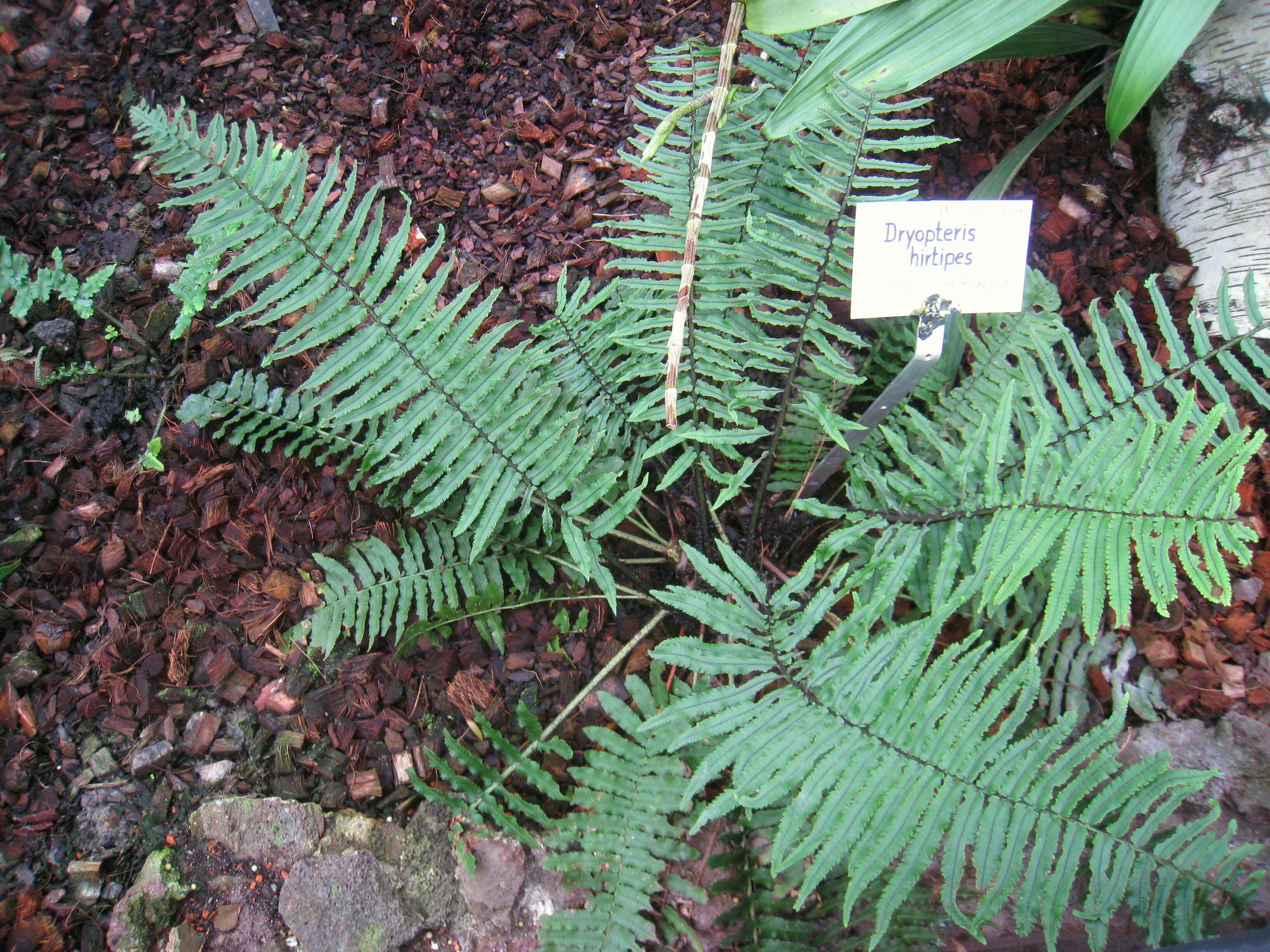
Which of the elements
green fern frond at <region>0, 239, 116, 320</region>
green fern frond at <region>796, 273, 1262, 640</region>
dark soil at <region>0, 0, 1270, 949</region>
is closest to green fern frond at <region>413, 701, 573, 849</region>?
dark soil at <region>0, 0, 1270, 949</region>

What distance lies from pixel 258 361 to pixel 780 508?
1.47m

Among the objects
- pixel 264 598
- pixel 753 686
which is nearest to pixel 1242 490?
pixel 753 686

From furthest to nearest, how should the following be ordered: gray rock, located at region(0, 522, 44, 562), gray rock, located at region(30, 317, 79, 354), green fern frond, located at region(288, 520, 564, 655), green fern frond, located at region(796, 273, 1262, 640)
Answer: gray rock, located at region(30, 317, 79, 354)
gray rock, located at region(0, 522, 44, 562)
green fern frond, located at region(288, 520, 564, 655)
green fern frond, located at region(796, 273, 1262, 640)

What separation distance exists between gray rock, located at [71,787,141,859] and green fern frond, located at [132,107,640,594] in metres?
0.91

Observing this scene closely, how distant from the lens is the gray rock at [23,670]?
1821mm

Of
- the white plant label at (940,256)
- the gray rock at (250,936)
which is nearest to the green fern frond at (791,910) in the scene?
the gray rock at (250,936)

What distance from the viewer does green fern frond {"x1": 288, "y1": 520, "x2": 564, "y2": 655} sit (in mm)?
1735

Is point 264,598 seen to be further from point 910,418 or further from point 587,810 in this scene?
point 910,418

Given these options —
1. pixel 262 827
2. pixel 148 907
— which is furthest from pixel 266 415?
pixel 148 907

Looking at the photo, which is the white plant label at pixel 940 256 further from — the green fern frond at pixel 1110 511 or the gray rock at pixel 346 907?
the gray rock at pixel 346 907

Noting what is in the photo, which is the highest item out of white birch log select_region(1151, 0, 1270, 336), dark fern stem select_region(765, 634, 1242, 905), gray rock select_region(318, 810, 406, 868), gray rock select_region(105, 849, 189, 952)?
white birch log select_region(1151, 0, 1270, 336)

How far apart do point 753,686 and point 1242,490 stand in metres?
1.54

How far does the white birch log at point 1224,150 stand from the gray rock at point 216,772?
8.72 feet

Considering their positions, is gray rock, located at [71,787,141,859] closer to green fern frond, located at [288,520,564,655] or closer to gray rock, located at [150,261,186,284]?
green fern frond, located at [288,520,564,655]
